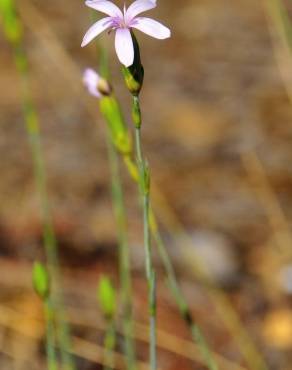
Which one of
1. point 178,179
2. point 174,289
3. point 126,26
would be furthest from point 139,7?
point 178,179

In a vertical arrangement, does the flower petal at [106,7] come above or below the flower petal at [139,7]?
above

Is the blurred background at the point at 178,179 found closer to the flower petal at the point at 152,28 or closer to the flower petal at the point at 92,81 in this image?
the flower petal at the point at 92,81

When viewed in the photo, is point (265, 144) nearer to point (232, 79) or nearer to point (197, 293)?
point (232, 79)

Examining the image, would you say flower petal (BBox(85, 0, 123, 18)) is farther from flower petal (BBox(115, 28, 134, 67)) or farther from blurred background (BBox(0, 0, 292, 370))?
blurred background (BBox(0, 0, 292, 370))

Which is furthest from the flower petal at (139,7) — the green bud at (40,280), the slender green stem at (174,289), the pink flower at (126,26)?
the green bud at (40,280)

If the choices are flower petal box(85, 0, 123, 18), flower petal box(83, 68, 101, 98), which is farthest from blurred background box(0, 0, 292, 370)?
flower petal box(85, 0, 123, 18)

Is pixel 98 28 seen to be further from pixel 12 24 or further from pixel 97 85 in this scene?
pixel 12 24
